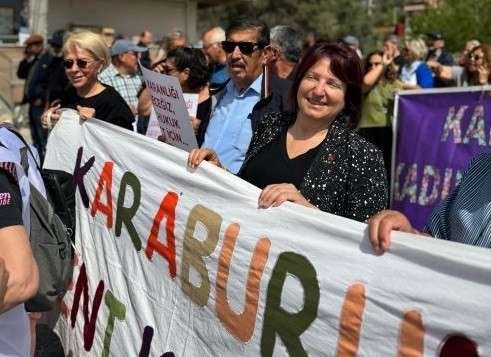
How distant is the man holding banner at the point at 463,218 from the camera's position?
1.80m

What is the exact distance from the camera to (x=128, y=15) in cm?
1784

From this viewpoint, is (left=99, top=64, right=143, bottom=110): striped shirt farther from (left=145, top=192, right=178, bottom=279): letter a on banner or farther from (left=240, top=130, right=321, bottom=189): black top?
(left=240, top=130, right=321, bottom=189): black top

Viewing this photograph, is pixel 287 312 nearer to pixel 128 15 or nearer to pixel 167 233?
pixel 167 233

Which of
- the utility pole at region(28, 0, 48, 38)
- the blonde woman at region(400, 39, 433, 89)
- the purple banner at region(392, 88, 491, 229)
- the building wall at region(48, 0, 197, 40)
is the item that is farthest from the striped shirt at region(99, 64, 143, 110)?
the building wall at region(48, 0, 197, 40)

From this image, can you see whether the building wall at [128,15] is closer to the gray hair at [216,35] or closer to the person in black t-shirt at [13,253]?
the gray hair at [216,35]

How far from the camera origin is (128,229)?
3.09m

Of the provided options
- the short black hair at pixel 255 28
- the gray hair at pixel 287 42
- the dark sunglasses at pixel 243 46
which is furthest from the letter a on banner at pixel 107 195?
the gray hair at pixel 287 42

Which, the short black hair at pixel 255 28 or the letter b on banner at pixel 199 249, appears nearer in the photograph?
the letter b on banner at pixel 199 249

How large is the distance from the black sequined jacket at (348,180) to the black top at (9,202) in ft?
3.14

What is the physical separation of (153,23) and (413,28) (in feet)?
55.2

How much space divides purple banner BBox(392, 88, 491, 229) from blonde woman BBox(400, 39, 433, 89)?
2396 millimetres

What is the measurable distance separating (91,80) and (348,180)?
2335 mm

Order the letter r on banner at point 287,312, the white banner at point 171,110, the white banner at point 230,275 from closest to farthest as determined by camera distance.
→ the white banner at point 230,275 < the letter r on banner at point 287,312 < the white banner at point 171,110

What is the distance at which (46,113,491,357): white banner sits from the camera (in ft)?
5.57
